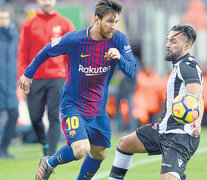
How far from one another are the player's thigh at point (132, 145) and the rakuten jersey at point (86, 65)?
1.38 feet

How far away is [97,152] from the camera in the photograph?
21.0 feet

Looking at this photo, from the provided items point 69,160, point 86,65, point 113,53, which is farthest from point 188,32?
point 69,160

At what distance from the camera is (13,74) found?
1030 centimetres

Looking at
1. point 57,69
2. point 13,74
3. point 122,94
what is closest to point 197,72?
point 57,69

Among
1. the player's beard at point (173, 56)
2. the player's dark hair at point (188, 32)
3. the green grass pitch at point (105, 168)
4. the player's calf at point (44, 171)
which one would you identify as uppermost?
the player's dark hair at point (188, 32)

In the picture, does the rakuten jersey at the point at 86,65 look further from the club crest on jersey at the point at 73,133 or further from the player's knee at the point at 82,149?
the player's knee at the point at 82,149

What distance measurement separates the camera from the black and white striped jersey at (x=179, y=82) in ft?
18.1

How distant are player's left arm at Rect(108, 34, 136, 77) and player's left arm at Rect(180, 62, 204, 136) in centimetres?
59

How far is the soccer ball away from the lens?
533 cm

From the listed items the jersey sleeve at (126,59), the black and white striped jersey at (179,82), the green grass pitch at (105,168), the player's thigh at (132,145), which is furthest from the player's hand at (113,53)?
the green grass pitch at (105,168)

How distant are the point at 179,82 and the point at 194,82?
0.24m

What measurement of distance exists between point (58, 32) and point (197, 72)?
337cm

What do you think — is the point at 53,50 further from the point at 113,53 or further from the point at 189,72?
the point at 189,72

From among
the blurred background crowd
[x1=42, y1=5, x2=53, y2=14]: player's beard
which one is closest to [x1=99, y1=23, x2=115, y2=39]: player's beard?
[x1=42, y1=5, x2=53, y2=14]: player's beard
